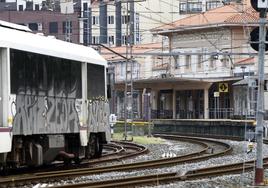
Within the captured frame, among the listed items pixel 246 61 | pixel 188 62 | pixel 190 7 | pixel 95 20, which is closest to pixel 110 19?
pixel 95 20

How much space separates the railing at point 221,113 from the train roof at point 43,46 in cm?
3900

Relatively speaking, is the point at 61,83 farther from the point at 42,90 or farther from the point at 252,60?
the point at 252,60

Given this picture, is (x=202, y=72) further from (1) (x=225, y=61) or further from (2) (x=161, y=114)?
(2) (x=161, y=114)

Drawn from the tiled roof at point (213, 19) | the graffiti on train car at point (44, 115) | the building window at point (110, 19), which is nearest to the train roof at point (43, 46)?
the graffiti on train car at point (44, 115)

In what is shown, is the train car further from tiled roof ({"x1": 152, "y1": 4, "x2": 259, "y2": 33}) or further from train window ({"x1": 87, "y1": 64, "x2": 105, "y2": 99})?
tiled roof ({"x1": 152, "y1": 4, "x2": 259, "y2": 33})

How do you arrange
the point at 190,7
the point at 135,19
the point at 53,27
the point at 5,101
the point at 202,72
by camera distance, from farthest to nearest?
the point at 53,27 < the point at 135,19 < the point at 190,7 < the point at 202,72 < the point at 5,101

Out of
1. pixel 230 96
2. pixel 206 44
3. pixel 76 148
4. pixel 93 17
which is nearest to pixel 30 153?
pixel 76 148

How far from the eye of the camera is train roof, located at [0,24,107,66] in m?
15.8

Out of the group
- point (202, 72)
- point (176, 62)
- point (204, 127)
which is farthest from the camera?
point (176, 62)

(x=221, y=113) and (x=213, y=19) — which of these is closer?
(x=221, y=113)

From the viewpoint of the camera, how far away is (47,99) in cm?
1736

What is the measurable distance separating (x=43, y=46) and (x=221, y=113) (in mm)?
44200

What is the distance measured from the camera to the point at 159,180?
15.2m

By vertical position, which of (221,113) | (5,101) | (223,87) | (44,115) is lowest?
(221,113)
